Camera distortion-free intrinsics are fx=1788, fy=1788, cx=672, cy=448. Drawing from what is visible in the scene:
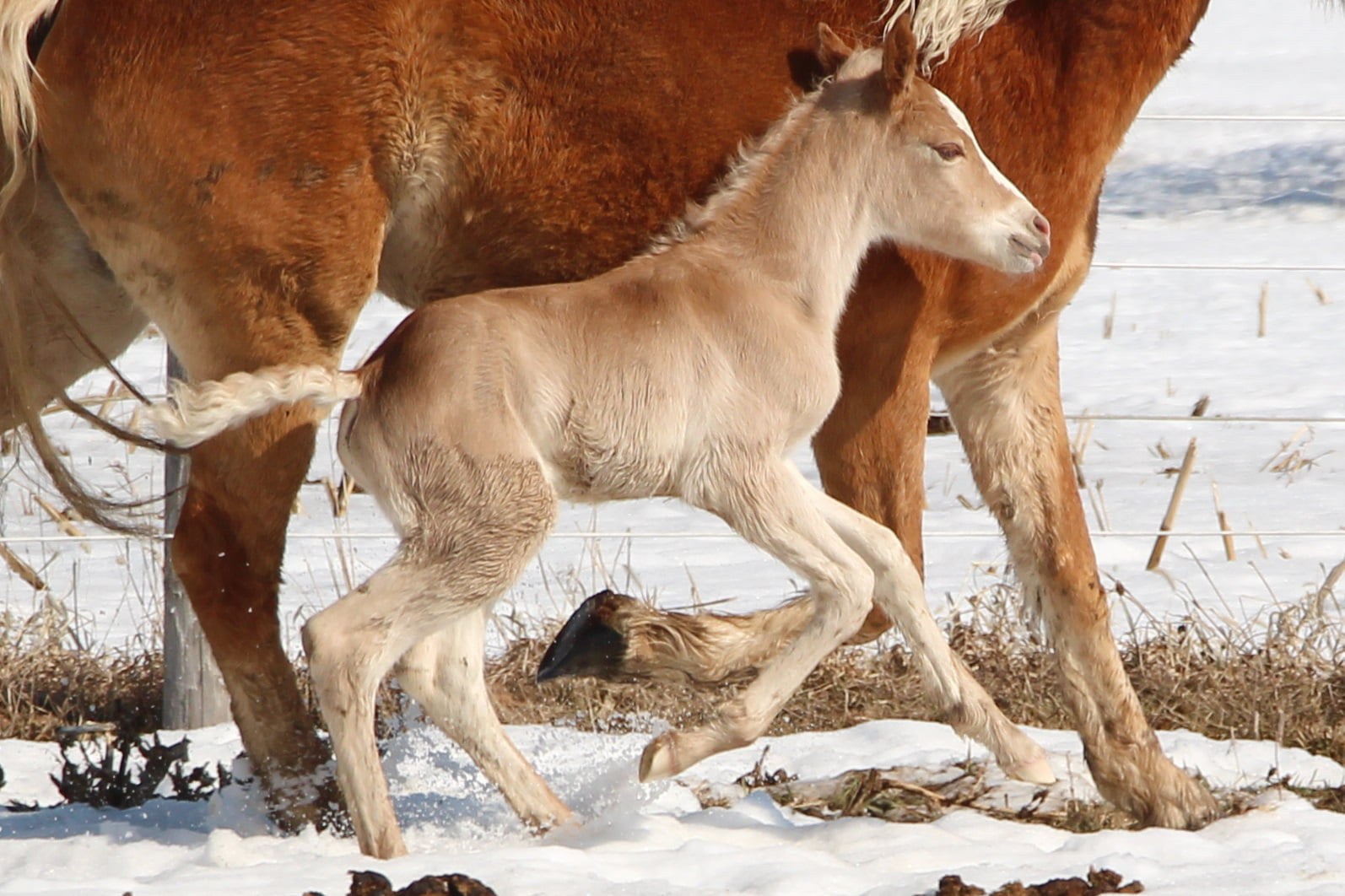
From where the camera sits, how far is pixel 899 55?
3.64 metres

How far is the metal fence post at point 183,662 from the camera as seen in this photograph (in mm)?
4613

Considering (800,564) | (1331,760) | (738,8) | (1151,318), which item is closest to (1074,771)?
(1331,760)

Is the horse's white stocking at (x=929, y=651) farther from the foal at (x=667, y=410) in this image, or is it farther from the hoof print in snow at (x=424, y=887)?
the hoof print in snow at (x=424, y=887)

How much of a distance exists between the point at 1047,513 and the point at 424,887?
199 cm

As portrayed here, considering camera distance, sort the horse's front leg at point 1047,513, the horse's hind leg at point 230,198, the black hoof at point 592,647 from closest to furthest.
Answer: the horse's hind leg at point 230,198
the black hoof at point 592,647
the horse's front leg at point 1047,513

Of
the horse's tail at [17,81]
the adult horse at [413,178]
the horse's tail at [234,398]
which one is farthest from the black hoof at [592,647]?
the horse's tail at [17,81]

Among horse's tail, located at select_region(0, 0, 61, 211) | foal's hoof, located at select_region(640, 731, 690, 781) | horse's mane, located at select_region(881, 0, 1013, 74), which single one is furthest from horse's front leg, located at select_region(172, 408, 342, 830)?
horse's mane, located at select_region(881, 0, 1013, 74)

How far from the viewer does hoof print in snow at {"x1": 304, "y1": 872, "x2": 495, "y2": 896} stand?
2799 mm

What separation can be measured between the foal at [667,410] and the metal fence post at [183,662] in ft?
3.73

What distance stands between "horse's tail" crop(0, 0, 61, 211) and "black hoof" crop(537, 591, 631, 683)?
149 cm

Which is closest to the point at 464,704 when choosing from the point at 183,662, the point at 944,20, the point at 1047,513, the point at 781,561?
the point at 781,561

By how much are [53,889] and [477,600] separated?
877mm

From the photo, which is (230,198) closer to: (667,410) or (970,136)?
(667,410)

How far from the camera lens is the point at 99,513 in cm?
415
